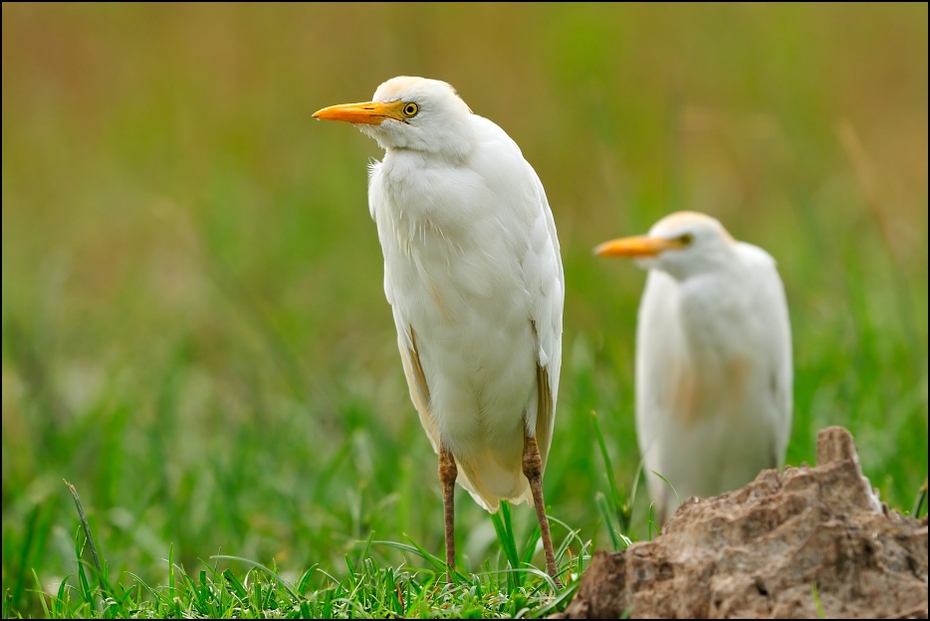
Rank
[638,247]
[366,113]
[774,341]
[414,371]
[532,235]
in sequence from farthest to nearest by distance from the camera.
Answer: [774,341], [638,247], [414,371], [532,235], [366,113]

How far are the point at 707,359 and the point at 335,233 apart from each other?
Result: 13.3 ft

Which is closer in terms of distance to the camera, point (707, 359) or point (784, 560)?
point (784, 560)

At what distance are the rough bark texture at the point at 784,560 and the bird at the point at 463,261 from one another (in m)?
0.53

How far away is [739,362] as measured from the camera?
5043mm

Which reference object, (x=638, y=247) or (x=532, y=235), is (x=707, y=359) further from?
(x=532, y=235)

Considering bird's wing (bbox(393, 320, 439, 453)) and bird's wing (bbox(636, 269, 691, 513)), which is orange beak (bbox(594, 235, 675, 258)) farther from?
bird's wing (bbox(393, 320, 439, 453))

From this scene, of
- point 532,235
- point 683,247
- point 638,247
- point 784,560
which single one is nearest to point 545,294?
point 532,235

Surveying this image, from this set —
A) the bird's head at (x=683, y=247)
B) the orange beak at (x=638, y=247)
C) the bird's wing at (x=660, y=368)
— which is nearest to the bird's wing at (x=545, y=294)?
the orange beak at (x=638, y=247)

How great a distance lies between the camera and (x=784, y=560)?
6.79 ft

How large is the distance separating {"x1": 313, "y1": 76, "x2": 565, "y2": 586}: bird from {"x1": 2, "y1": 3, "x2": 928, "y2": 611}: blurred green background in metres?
1.02

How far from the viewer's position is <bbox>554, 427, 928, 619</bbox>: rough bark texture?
202 cm

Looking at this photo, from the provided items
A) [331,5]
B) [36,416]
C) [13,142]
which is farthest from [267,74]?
[36,416]

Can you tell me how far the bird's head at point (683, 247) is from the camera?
481 cm

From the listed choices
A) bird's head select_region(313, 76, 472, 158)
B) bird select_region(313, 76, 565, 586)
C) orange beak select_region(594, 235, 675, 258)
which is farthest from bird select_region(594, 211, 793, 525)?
bird's head select_region(313, 76, 472, 158)
